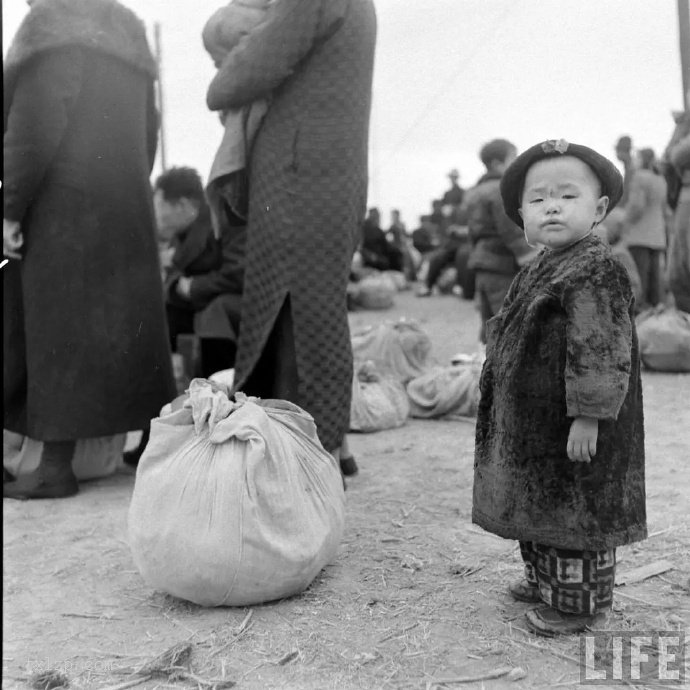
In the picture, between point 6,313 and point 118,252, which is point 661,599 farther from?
point 6,313

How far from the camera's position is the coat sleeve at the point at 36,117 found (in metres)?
3.17

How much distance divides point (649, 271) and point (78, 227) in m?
6.36

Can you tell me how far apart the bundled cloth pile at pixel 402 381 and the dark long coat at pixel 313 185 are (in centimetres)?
138

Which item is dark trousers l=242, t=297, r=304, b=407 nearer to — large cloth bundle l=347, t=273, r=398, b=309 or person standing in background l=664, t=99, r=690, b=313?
person standing in background l=664, t=99, r=690, b=313

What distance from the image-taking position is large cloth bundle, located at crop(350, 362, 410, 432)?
4.50 metres

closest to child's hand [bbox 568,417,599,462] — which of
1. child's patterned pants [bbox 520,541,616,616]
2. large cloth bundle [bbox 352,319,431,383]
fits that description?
child's patterned pants [bbox 520,541,616,616]

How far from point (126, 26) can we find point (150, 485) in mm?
2068

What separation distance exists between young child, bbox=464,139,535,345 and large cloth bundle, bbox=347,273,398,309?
5240 mm

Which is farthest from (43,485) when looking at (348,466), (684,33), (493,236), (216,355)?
(684,33)

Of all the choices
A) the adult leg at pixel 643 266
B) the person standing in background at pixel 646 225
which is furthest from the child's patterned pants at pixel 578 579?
the adult leg at pixel 643 266

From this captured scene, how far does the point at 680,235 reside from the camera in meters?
4.20

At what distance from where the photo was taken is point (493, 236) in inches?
223

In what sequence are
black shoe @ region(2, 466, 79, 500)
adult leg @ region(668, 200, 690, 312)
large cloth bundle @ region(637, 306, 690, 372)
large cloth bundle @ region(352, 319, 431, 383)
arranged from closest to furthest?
1. black shoe @ region(2, 466, 79, 500)
2. adult leg @ region(668, 200, 690, 312)
3. large cloth bundle @ region(352, 319, 431, 383)
4. large cloth bundle @ region(637, 306, 690, 372)

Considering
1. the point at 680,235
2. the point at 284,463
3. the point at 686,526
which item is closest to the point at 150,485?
the point at 284,463
